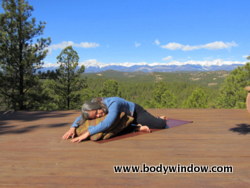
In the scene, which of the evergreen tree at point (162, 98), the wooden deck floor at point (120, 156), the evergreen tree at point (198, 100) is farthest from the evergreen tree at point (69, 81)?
the wooden deck floor at point (120, 156)

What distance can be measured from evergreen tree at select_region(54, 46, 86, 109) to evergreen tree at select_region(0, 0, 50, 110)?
4826 millimetres

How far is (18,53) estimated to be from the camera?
10.3 meters

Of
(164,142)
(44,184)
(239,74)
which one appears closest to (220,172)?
(164,142)

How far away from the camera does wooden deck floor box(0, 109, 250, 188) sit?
1610 mm

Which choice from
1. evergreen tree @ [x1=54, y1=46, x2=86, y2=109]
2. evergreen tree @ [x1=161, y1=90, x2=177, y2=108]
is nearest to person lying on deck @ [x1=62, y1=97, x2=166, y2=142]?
evergreen tree @ [x1=54, y1=46, x2=86, y2=109]

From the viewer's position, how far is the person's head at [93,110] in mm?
2661

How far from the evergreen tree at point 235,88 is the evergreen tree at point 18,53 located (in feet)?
50.8

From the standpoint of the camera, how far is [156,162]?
196 cm

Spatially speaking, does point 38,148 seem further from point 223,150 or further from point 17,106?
point 17,106

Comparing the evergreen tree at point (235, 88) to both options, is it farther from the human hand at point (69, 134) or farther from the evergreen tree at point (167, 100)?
the human hand at point (69, 134)

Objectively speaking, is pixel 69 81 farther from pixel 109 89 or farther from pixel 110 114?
pixel 110 114

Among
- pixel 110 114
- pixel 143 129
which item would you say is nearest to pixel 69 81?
pixel 143 129

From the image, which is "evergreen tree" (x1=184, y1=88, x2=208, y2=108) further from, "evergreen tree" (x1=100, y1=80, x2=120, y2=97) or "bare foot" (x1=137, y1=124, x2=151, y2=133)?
"bare foot" (x1=137, y1=124, x2=151, y2=133)

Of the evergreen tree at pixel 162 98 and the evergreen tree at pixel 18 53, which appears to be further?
the evergreen tree at pixel 162 98
